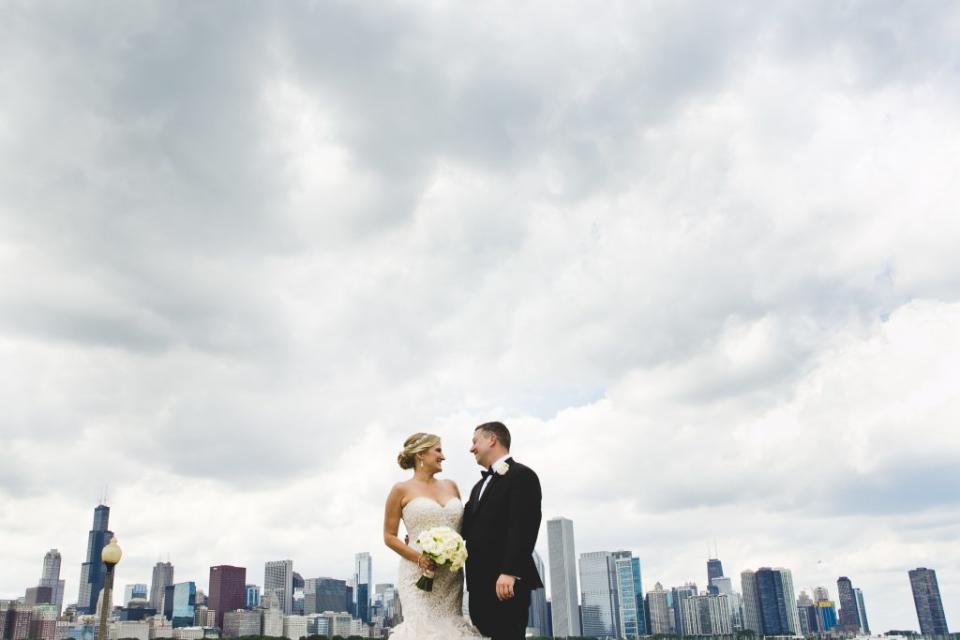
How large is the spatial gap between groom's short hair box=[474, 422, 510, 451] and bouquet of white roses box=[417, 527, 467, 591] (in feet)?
4.03

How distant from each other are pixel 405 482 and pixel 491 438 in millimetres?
1649

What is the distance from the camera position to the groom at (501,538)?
9461 mm

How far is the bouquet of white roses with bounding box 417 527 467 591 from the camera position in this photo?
9.68 m

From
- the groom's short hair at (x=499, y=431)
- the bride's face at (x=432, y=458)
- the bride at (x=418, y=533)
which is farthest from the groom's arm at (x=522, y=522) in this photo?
the bride's face at (x=432, y=458)

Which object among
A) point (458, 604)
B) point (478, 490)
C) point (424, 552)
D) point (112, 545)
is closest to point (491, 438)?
point (478, 490)

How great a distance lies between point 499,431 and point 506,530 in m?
1.19

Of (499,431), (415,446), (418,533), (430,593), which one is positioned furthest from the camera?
(415,446)

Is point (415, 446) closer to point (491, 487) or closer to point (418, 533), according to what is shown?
point (418, 533)

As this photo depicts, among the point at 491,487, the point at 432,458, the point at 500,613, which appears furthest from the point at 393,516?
the point at 500,613

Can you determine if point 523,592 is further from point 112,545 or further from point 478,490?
point 112,545

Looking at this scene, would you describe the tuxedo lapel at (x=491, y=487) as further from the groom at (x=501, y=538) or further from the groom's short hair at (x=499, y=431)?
the groom's short hair at (x=499, y=431)

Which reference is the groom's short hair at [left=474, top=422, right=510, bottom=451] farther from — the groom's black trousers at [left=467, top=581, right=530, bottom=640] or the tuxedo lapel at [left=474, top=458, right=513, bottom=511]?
the groom's black trousers at [left=467, top=581, right=530, bottom=640]

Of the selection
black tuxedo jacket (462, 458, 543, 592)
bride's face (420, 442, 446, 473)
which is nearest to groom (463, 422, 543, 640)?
black tuxedo jacket (462, 458, 543, 592)

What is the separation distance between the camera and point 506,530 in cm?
988
